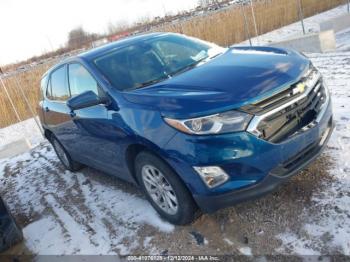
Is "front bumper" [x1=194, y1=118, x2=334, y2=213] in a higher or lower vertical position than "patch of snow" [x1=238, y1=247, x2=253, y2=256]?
higher

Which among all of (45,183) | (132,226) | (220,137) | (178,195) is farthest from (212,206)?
(45,183)

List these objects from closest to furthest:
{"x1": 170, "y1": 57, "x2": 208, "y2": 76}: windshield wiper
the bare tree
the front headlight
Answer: the front headlight
{"x1": 170, "y1": 57, "x2": 208, "y2": 76}: windshield wiper
the bare tree

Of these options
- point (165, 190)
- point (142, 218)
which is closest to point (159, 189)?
point (165, 190)

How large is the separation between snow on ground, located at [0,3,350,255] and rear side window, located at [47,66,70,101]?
1298 mm

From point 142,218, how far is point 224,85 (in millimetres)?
1771

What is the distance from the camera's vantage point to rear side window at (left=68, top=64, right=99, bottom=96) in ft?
13.9

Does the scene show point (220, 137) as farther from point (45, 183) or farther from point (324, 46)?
point (324, 46)

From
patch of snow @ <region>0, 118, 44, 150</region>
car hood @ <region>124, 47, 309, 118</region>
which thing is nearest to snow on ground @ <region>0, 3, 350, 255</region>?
car hood @ <region>124, 47, 309, 118</region>

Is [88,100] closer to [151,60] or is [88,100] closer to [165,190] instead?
[151,60]

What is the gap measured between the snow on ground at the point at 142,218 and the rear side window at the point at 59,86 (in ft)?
4.26

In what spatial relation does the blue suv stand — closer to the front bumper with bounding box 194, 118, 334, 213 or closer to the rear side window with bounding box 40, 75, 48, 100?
the front bumper with bounding box 194, 118, 334, 213

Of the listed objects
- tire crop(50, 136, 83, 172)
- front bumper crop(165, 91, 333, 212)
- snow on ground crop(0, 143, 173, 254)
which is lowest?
snow on ground crop(0, 143, 173, 254)

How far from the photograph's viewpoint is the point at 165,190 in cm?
359

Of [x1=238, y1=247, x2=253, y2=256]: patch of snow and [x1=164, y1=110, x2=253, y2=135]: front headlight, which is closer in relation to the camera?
[x1=164, y1=110, x2=253, y2=135]: front headlight
